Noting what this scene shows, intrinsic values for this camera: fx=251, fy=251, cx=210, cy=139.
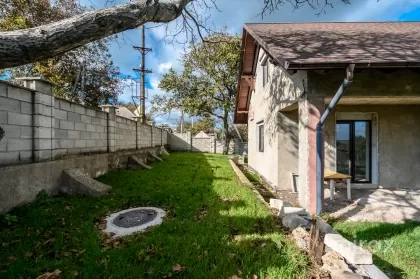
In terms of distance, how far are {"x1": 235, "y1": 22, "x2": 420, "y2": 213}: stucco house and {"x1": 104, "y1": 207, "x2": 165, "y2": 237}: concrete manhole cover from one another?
126 inches

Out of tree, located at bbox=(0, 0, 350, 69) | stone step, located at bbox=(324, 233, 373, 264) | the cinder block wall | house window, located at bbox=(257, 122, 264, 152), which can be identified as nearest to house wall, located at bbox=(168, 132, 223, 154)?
house window, located at bbox=(257, 122, 264, 152)

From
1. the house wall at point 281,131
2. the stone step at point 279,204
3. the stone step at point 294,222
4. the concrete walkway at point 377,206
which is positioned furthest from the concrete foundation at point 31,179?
the concrete walkway at point 377,206

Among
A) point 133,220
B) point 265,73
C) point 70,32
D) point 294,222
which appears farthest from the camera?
point 265,73

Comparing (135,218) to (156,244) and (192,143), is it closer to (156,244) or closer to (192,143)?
(156,244)

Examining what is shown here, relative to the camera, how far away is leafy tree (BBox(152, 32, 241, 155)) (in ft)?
76.6

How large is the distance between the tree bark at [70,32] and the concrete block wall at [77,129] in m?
4.23

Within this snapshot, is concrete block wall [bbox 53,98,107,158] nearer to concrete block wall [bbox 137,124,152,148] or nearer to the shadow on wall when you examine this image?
concrete block wall [bbox 137,124,152,148]

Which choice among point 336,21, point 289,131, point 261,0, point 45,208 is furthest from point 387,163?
point 45,208

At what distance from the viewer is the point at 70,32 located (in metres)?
2.54

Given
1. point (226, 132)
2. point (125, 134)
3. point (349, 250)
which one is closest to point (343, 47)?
point (349, 250)

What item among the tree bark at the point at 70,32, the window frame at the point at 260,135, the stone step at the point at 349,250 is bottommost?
the stone step at the point at 349,250

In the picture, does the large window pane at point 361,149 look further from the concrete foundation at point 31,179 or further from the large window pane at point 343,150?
the concrete foundation at point 31,179

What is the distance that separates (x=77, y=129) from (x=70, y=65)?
16.4 m

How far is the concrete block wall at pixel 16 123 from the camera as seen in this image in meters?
4.51
